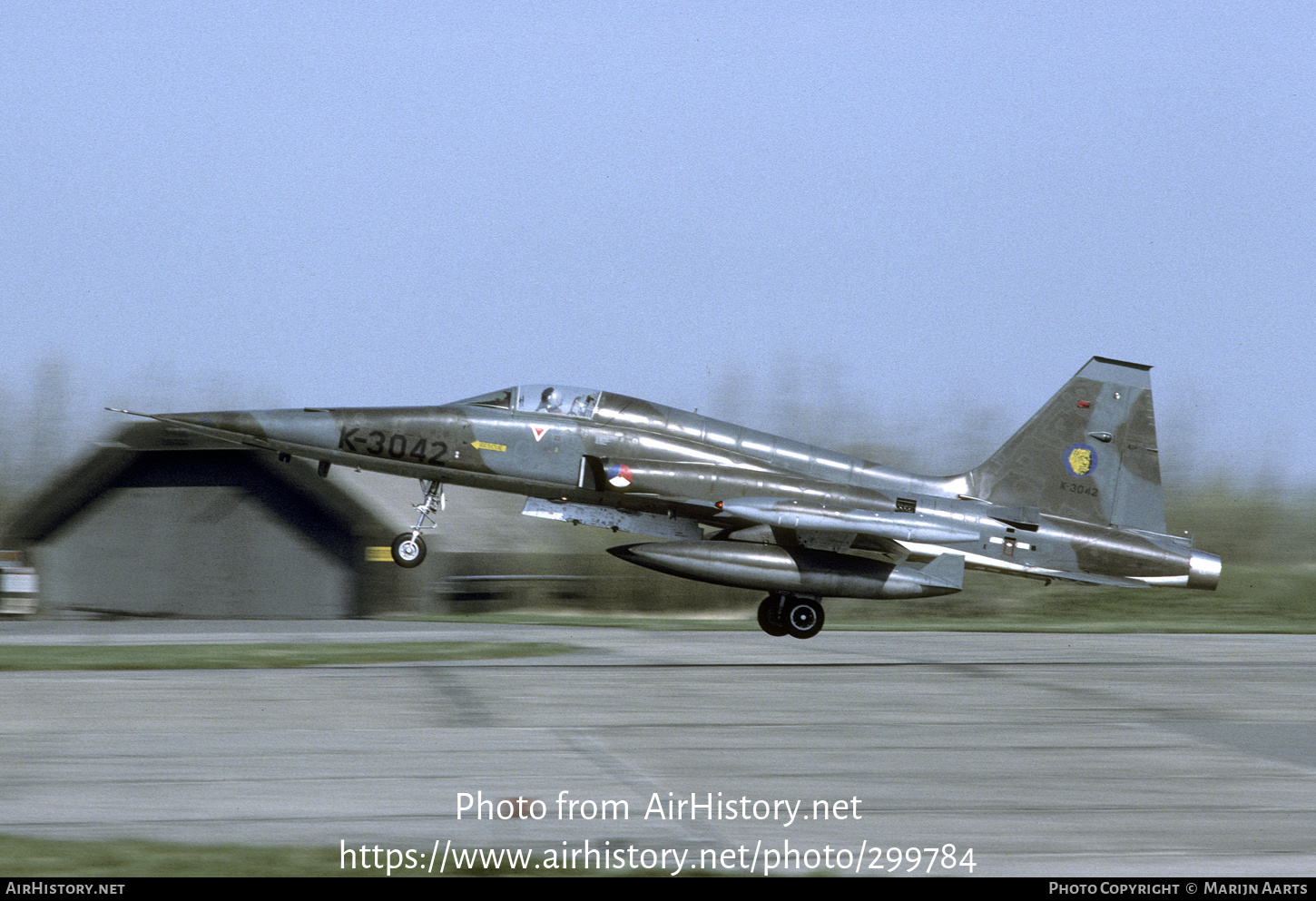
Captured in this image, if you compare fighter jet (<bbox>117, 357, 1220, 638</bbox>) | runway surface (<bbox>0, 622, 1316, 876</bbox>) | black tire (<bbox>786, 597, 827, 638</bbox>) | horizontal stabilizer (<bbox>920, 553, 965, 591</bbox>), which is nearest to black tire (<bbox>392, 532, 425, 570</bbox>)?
fighter jet (<bbox>117, 357, 1220, 638</bbox>)

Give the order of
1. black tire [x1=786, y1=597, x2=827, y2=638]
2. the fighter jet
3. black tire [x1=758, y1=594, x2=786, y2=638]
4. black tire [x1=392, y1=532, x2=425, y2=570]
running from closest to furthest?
black tire [x1=392, y1=532, x2=425, y2=570] < the fighter jet < black tire [x1=786, y1=597, x2=827, y2=638] < black tire [x1=758, y1=594, x2=786, y2=638]

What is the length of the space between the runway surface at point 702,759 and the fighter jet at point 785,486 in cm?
163

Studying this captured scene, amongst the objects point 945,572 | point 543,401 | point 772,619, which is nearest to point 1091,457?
point 945,572

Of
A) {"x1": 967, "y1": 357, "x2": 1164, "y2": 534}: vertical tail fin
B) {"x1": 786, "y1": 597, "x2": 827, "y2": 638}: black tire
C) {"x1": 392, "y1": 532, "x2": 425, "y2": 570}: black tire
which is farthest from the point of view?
{"x1": 967, "y1": 357, "x2": 1164, "y2": 534}: vertical tail fin

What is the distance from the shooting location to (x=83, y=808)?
977cm

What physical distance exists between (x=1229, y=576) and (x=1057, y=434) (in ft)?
84.1

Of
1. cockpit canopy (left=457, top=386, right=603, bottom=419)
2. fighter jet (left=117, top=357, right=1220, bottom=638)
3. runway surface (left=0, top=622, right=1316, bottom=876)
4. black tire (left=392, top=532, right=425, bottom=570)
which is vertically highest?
cockpit canopy (left=457, top=386, right=603, bottom=419)

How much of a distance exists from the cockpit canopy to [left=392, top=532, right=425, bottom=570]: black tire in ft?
7.70

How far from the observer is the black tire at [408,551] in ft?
58.7

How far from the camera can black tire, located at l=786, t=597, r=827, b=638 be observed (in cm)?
1997

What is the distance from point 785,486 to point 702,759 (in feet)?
25.7

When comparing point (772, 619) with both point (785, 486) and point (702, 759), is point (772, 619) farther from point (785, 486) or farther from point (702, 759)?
point (702, 759)

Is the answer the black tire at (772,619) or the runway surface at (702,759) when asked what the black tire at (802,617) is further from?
the runway surface at (702,759)

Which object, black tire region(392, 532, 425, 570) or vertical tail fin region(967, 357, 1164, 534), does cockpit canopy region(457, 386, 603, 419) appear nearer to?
black tire region(392, 532, 425, 570)
